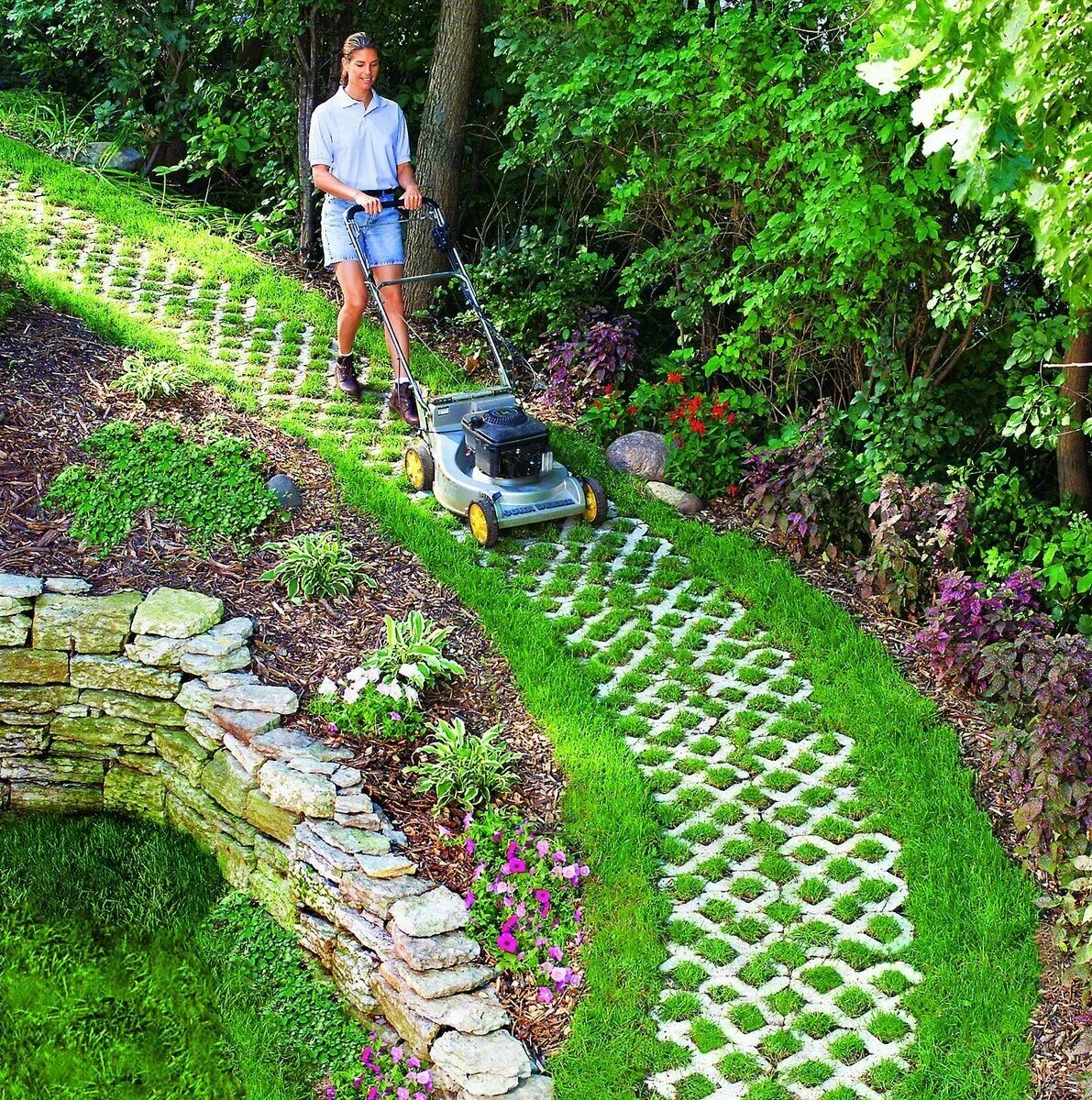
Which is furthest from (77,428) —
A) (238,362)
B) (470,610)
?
(470,610)

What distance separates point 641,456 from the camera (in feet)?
24.8

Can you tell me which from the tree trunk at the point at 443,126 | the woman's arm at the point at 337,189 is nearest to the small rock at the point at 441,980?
the woman's arm at the point at 337,189

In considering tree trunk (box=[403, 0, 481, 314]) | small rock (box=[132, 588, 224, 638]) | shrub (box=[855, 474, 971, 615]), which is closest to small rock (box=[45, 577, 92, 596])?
small rock (box=[132, 588, 224, 638])

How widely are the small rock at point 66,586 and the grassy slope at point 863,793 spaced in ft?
4.80

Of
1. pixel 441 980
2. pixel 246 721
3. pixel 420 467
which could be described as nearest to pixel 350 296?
pixel 420 467

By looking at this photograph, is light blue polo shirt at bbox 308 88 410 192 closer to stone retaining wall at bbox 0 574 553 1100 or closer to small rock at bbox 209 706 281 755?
stone retaining wall at bbox 0 574 553 1100

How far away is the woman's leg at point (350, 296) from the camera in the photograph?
7.55 metres

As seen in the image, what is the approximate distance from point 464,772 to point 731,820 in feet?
3.36

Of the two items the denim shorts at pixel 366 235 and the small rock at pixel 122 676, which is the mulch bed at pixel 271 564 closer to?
the small rock at pixel 122 676

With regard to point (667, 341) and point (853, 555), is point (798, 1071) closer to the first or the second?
point (853, 555)

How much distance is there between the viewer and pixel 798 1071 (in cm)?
417

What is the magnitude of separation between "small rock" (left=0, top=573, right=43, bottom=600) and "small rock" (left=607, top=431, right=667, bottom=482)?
3133 mm

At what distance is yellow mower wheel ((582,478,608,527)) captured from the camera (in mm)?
6887

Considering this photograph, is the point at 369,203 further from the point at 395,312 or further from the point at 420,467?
the point at 420,467
